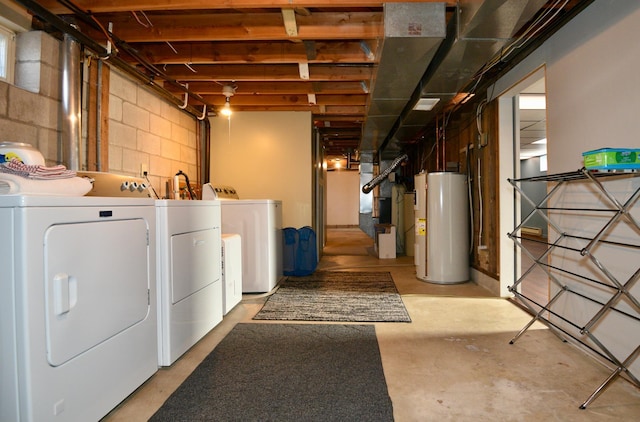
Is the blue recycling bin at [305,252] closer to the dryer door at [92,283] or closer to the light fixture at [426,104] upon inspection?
the light fixture at [426,104]

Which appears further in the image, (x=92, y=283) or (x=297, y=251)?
(x=297, y=251)

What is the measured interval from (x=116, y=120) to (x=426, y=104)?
115 inches

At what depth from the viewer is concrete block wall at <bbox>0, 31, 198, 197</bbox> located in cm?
211

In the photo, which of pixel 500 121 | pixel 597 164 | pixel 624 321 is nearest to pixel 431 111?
pixel 500 121

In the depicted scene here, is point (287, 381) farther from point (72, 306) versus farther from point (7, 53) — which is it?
point (7, 53)

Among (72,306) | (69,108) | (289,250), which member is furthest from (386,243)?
(72,306)

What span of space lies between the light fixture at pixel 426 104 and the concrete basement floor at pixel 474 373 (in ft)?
6.53

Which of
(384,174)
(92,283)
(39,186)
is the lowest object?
(92,283)

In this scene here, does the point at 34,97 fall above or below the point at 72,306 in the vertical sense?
above

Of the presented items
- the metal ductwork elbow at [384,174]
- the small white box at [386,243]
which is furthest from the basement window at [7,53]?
the metal ductwork elbow at [384,174]

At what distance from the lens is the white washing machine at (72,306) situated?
1.12 m

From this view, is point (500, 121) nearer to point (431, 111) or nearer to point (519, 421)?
point (431, 111)

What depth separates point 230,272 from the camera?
9.78 feet

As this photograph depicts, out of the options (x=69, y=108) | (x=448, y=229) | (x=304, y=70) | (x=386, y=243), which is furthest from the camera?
(x=386, y=243)
